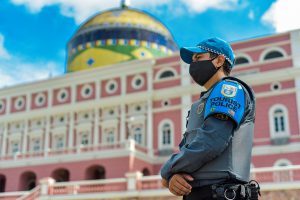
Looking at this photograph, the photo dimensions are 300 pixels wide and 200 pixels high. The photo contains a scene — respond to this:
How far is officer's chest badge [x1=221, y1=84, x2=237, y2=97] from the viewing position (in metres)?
3.16

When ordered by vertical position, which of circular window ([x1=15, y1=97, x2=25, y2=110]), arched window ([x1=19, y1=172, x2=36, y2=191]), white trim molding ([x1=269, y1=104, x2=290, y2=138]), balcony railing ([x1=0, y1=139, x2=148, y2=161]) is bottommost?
arched window ([x1=19, y1=172, x2=36, y2=191])

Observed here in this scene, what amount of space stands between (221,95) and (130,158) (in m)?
23.7

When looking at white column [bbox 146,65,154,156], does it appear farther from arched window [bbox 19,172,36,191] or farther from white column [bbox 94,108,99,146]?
arched window [bbox 19,172,36,191]

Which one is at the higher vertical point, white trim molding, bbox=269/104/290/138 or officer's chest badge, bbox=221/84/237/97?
white trim molding, bbox=269/104/290/138

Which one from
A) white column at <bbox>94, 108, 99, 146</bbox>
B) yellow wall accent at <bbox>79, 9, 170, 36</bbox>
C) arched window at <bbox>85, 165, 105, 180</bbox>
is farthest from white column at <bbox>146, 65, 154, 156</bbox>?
yellow wall accent at <bbox>79, 9, 170, 36</bbox>

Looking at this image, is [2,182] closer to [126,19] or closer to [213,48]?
[126,19]

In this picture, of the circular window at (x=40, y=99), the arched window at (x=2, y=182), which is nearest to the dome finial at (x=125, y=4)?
the circular window at (x=40, y=99)

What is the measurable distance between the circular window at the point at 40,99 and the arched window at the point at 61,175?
6361 millimetres

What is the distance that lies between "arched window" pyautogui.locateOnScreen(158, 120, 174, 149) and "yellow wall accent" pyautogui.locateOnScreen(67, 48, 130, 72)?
27.1ft

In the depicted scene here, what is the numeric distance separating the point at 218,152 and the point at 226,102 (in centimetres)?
33

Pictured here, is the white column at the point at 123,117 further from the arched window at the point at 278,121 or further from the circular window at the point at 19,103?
the arched window at the point at 278,121

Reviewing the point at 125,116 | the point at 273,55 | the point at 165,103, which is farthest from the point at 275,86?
the point at 125,116

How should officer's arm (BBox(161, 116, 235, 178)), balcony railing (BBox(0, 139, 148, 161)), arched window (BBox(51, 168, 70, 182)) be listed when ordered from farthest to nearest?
arched window (BBox(51, 168, 70, 182))
balcony railing (BBox(0, 139, 148, 161))
officer's arm (BBox(161, 116, 235, 178))

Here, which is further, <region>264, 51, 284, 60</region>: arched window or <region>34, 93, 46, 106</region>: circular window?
<region>34, 93, 46, 106</region>: circular window
